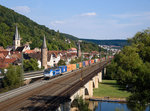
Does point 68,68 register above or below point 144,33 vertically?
below

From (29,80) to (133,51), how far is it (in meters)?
25.0

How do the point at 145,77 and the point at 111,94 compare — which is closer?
the point at 145,77

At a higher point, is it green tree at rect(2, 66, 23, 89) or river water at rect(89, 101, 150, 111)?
green tree at rect(2, 66, 23, 89)

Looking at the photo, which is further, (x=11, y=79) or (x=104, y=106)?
(x=104, y=106)

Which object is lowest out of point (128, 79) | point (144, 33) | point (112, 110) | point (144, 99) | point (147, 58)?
point (112, 110)

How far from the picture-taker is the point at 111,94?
5234 centimetres

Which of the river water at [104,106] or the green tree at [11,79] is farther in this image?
the river water at [104,106]

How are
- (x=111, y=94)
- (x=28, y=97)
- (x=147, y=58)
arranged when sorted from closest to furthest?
1. (x=147, y=58)
2. (x=28, y=97)
3. (x=111, y=94)

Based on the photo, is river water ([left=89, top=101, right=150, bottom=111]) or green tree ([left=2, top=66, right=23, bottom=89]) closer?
green tree ([left=2, top=66, right=23, bottom=89])

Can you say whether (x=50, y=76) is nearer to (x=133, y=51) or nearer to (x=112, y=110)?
(x=112, y=110)

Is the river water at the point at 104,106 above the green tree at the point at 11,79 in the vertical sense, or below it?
below

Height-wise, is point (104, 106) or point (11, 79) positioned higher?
point (11, 79)

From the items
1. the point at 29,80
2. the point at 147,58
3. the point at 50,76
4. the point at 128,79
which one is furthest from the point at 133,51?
the point at 29,80

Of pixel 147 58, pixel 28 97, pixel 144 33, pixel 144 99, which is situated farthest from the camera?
pixel 144 33
